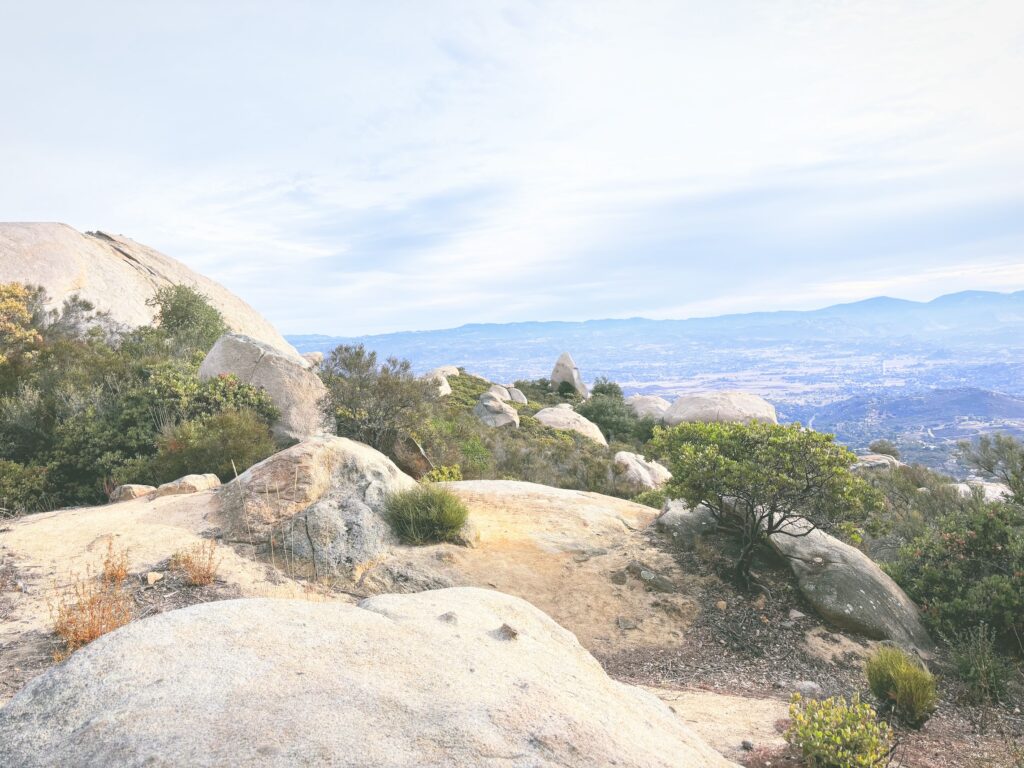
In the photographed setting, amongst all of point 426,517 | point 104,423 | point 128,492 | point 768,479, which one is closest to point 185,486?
point 128,492


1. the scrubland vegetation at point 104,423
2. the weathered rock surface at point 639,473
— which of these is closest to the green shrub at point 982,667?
the weathered rock surface at point 639,473

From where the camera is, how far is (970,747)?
592cm

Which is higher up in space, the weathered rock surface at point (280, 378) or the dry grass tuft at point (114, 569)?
the weathered rock surface at point (280, 378)

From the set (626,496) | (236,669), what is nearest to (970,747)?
(236,669)

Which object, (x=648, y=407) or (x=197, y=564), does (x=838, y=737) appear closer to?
(x=197, y=564)

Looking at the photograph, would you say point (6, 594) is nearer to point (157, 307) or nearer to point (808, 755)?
point (808, 755)

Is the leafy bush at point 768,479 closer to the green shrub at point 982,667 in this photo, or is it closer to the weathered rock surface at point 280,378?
the green shrub at point 982,667

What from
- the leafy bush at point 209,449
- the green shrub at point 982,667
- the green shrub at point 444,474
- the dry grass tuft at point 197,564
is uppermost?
the leafy bush at point 209,449

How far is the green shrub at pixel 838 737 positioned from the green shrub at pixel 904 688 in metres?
1.49

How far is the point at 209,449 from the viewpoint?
1272cm

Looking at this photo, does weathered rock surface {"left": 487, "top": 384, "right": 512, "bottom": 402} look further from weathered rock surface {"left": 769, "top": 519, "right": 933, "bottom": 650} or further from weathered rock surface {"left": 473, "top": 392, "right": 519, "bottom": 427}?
weathered rock surface {"left": 769, "top": 519, "right": 933, "bottom": 650}

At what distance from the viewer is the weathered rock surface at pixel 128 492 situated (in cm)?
1115

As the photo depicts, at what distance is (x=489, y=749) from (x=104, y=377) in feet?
55.3

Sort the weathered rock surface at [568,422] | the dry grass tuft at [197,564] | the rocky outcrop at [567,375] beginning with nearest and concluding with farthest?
1. the dry grass tuft at [197,564]
2. the weathered rock surface at [568,422]
3. the rocky outcrop at [567,375]
